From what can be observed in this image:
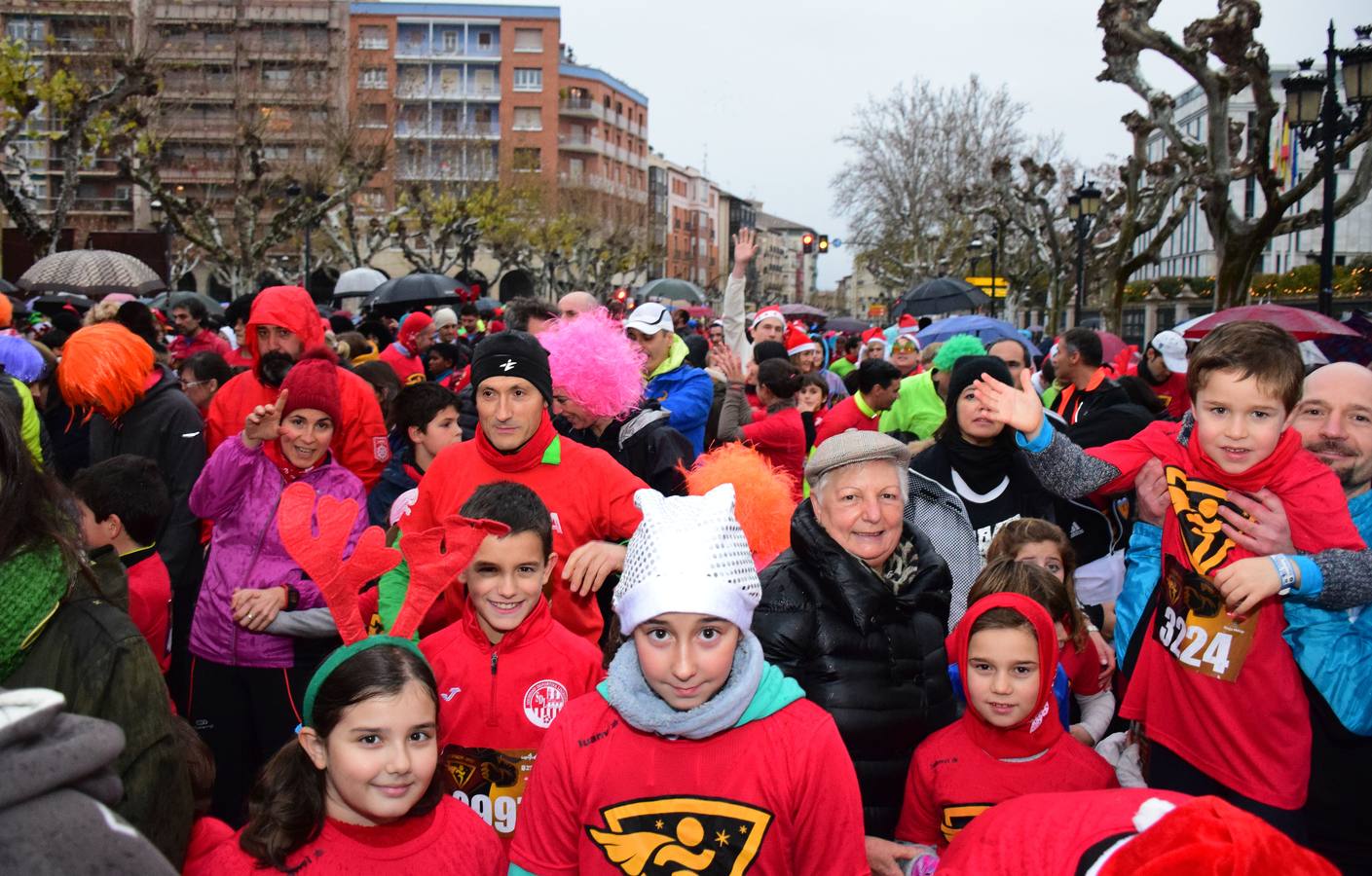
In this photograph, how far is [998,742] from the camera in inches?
118

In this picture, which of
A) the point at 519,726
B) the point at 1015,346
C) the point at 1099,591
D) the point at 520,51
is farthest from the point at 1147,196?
the point at 520,51

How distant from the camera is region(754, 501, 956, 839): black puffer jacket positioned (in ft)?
9.51

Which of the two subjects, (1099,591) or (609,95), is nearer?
(1099,591)

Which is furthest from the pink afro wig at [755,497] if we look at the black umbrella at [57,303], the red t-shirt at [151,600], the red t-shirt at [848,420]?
the black umbrella at [57,303]

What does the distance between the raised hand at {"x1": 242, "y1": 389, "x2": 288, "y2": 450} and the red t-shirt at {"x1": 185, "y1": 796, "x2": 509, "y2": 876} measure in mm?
2016

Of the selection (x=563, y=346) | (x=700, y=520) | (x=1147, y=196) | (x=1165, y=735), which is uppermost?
(x=1147, y=196)

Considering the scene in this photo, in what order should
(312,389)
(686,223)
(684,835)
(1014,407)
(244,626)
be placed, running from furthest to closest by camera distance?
(686,223) → (312,389) → (244,626) → (1014,407) → (684,835)

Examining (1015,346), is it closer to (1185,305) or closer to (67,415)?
(67,415)

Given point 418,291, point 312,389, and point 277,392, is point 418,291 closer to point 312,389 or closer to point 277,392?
point 277,392

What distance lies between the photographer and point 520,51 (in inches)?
3004

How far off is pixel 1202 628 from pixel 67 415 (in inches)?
255

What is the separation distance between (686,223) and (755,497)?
363 feet

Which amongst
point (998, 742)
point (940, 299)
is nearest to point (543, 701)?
point (998, 742)

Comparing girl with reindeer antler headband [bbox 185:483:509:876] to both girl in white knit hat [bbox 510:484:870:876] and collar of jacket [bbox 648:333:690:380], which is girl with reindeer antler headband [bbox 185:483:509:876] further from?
collar of jacket [bbox 648:333:690:380]
